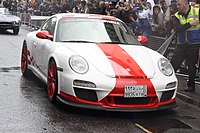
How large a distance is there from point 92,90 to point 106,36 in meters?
1.73

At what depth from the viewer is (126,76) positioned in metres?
5.79

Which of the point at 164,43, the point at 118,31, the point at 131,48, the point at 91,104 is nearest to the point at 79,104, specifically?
the point at 91,104

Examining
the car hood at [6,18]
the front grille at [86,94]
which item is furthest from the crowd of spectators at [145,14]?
the car hood at [6,18]

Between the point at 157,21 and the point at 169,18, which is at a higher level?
the point at 169,18

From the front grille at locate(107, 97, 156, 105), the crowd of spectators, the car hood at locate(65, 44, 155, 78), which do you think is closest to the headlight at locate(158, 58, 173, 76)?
the car hood at locate(65, 44, 155, 78)

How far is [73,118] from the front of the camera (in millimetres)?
5609

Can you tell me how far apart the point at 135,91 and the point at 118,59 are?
29.3 inches

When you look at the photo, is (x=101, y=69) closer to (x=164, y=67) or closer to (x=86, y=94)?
(x=86, y=94)

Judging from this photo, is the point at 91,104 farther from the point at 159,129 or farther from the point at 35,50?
the point at 35,50

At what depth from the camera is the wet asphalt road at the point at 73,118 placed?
5156mm

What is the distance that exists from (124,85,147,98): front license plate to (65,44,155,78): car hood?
0.69ft

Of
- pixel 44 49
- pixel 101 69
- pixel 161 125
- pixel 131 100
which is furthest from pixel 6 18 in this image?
pixel 161 125

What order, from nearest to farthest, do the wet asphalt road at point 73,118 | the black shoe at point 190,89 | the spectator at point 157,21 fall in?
the wet asphalt road at point 73,118 < the black shoe at point 190,89 < the spectator at point 157,21

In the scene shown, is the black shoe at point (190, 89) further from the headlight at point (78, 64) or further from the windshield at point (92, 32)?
the headlight at point (78, 64)
